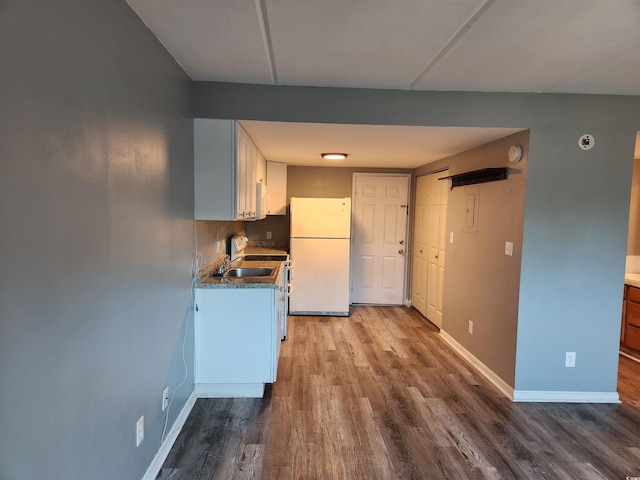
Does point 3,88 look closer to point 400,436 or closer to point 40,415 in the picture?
point 40,415

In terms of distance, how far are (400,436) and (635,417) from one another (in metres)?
1.78

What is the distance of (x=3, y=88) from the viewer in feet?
3.08

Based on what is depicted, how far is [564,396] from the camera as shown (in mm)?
2873

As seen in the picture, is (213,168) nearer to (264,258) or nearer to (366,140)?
(366,140)

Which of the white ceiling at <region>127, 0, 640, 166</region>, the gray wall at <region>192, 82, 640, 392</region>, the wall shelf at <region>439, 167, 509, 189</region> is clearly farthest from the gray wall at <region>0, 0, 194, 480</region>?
the wall shelf at <region>439, 167, 509, 189</region>

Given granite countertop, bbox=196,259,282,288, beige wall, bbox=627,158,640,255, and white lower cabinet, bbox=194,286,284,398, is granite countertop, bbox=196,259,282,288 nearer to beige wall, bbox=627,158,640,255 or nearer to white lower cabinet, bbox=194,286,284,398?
white lower cabinet, bbox=194,286,284,398

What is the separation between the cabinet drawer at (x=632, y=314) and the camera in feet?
12.0

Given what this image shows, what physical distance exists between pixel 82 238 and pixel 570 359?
3.31 meters

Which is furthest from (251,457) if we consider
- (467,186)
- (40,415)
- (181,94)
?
(467,186)

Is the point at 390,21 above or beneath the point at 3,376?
above

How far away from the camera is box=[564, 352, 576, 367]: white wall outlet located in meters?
2.85

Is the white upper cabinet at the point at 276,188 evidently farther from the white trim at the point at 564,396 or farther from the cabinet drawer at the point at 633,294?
the cabinet drawer at the point at 633,294

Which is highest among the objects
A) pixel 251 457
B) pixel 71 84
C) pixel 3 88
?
pixel 71 84

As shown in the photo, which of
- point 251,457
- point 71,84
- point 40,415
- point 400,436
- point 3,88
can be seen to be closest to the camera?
point 3,88
